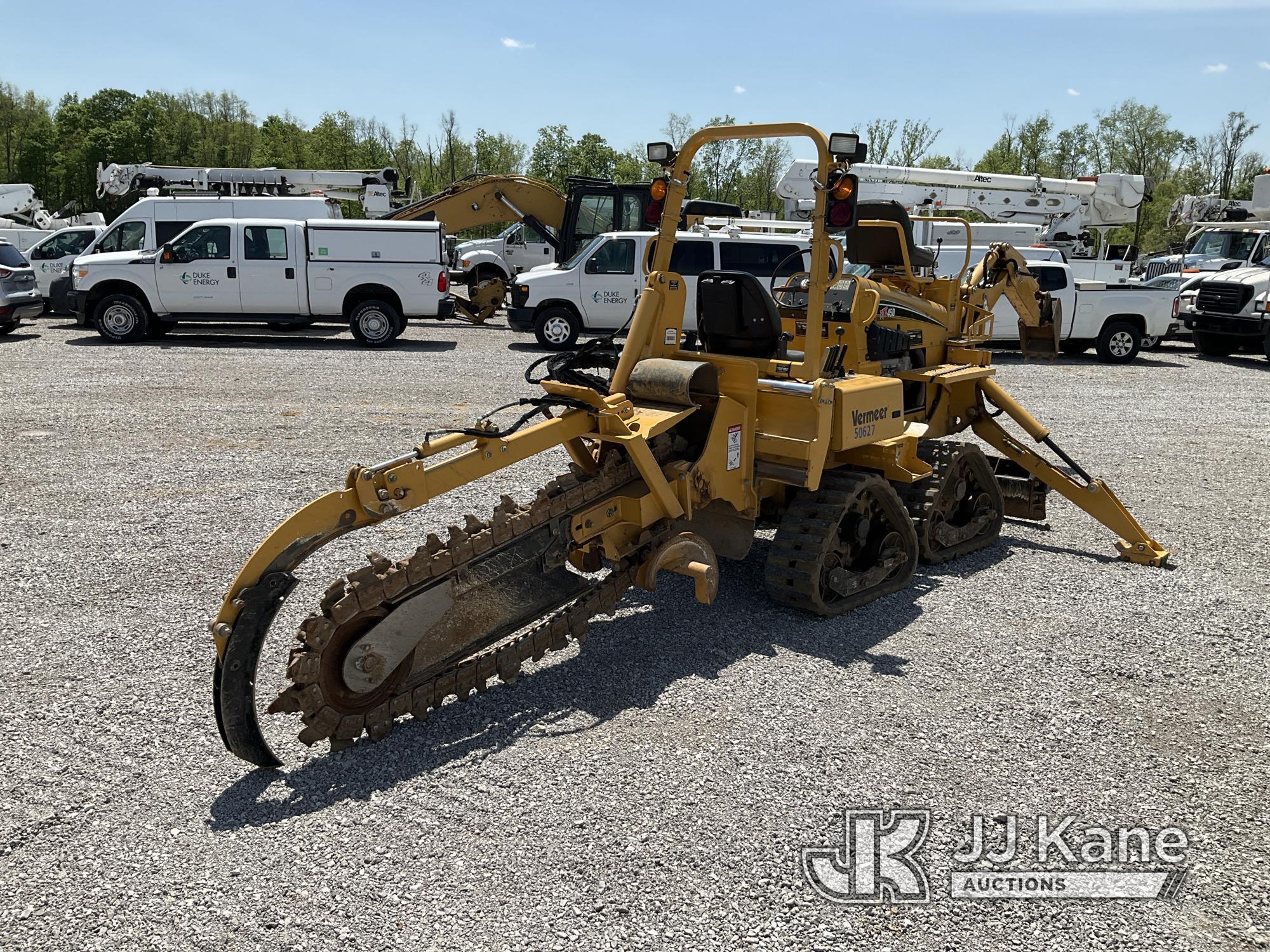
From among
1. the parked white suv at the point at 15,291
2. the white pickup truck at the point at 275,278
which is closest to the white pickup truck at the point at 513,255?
the white pickup truck at the point at 275,278

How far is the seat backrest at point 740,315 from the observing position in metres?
5.67

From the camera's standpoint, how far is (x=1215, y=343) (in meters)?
19.4

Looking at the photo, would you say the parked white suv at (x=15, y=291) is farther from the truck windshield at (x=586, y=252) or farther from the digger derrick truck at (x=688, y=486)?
the digger derrick truck at (x=688, y=486)

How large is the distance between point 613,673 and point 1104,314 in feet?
51.4

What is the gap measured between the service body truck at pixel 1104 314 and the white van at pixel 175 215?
1274 cm

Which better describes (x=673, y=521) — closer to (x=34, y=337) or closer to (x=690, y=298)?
(x=690, y=298)

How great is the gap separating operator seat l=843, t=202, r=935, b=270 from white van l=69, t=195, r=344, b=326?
43.0 feet

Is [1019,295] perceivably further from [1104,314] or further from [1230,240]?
[1230,240]

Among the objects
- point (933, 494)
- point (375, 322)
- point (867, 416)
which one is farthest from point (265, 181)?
point (867, 416)

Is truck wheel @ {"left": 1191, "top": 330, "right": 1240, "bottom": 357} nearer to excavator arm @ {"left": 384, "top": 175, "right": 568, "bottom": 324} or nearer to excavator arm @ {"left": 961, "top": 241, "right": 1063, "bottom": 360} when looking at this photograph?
excavator arm @ {"left": 384, "top": 175, "right": 568, "bottom": 324}

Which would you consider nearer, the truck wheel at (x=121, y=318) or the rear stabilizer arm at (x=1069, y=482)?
the rear stabilizer arm at (x=1069, y=482)

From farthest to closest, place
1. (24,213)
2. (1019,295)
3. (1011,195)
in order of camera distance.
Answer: (24,213), (1011,195), (1019,295)

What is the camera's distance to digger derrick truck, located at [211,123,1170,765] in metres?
4.10

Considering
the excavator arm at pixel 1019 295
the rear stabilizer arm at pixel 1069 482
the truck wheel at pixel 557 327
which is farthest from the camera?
the truck wheel at pixel 557 327
